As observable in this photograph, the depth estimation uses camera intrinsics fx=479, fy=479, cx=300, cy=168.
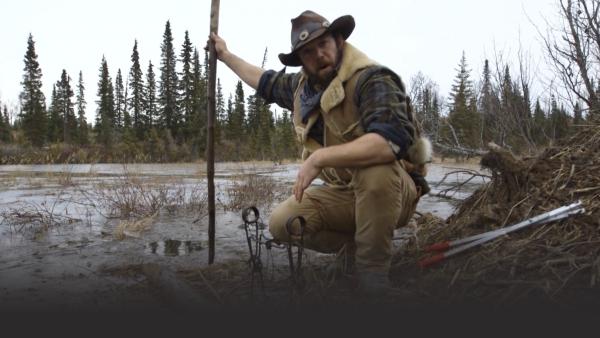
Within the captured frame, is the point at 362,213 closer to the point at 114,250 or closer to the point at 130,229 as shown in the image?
the point at 114,250

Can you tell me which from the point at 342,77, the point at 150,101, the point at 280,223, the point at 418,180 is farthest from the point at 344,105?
the point at 150,101

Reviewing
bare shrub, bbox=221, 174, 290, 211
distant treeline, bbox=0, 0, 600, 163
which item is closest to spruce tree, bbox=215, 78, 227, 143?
distant treeline, bbox=0, 0, 600, 163

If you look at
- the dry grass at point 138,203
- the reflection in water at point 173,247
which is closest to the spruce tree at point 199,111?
the dry grass at point 138,203

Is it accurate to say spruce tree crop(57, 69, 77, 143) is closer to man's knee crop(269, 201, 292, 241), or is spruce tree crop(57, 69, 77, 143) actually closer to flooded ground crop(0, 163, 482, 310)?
flooded ground crop(0, 163, 482, 310)

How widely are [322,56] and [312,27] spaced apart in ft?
0.61

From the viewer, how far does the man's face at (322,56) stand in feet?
9.75

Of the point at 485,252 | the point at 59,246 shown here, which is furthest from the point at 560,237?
the point at 59,246

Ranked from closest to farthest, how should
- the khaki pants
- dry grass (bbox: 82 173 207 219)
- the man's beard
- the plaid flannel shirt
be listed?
the plaid flannel shirt, the khaki pants, the man's beard, dry grass (bbox: 82 173 207 219)

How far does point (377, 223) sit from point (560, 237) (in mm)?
1131

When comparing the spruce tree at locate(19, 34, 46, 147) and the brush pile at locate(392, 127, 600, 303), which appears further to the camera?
the spruce tree at locate(19, 34, 46, 147)

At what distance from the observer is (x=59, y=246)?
4598mm

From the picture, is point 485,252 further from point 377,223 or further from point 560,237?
point 377,223

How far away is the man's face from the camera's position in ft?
9.75

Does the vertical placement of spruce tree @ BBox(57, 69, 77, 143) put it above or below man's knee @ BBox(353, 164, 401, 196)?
above
